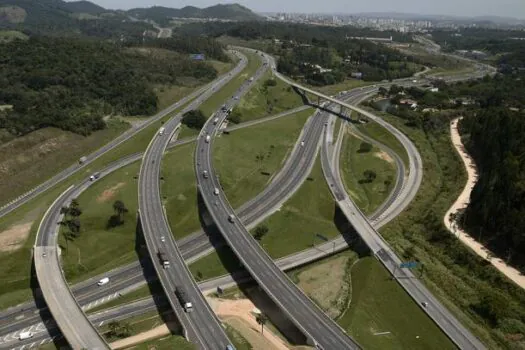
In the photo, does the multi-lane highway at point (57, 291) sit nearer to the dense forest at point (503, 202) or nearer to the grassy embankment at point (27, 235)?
the grassy embankment at point (27, 235)

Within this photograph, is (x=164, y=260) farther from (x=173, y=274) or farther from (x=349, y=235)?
(x=349, y=235)

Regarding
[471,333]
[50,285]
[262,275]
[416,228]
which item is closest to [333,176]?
[416,228]

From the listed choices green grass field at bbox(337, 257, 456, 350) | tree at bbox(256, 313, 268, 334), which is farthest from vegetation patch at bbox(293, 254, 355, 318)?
tree at bbox(256, 313, 268, 334)

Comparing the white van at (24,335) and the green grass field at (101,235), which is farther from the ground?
the green grass field at (101,235)

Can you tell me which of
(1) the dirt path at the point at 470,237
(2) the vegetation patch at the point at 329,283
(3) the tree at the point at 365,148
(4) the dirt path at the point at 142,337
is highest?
(3) the tree at the point at 365,148

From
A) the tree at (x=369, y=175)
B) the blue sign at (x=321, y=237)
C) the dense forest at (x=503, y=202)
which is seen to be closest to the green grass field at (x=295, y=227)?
the blue sign at (x=321, y=237)

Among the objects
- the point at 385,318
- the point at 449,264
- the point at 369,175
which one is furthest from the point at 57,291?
the point at 369,175
